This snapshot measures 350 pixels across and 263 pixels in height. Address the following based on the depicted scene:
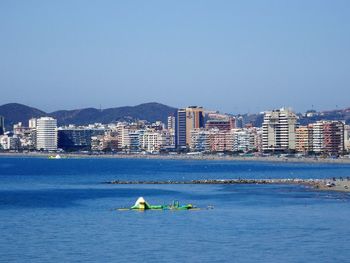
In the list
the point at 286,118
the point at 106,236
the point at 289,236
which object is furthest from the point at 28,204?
the point at 286,118

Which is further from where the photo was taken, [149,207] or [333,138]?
[333,138]

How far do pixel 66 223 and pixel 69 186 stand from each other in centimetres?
3432

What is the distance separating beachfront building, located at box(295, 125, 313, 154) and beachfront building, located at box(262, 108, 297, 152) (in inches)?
36.1

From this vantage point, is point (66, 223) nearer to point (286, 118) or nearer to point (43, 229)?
point (43, 229)

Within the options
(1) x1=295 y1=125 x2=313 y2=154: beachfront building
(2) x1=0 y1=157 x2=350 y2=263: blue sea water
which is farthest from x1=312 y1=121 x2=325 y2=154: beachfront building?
(2) x1=0 y1=157 x2=350 y2=263: blue sea water

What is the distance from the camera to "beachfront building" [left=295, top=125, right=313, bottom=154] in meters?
174

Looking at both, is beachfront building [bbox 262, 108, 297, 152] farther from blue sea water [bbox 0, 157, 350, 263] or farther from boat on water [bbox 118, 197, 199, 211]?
boat on water [bbox 118, 197, 199, 211]

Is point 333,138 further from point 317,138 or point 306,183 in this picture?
point 306,183

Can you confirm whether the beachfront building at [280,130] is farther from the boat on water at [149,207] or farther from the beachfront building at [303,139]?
the boat on water at [149,207]

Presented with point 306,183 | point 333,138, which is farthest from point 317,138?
point 306,183

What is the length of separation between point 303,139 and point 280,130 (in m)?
5.22

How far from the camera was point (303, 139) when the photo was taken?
575 feet

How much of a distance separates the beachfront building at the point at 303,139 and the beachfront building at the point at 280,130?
36.1 inches

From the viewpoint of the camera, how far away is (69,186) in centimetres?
7538
